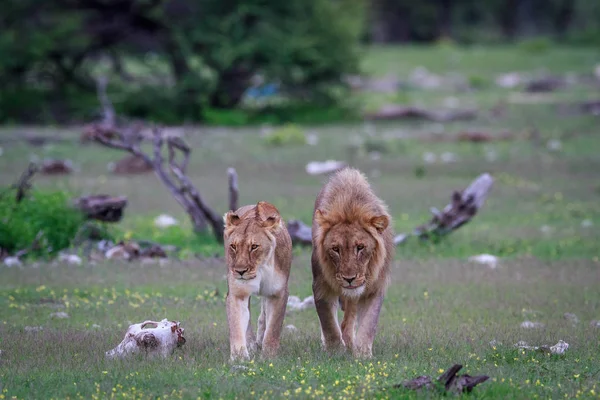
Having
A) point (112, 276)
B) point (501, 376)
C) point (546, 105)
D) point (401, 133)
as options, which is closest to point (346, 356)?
point (501, 376)

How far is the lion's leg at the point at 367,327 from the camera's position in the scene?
9508 millimetres

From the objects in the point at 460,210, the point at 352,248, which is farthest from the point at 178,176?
the point at 352,248

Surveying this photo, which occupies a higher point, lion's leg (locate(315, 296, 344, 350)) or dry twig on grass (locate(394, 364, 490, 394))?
dry twig on grass (locate(394, 364, 490, 394))

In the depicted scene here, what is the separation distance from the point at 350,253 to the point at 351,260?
0.21ft

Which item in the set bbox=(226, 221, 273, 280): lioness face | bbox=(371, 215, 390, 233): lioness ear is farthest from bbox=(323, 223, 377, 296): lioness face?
bbox=(226, 221, 273, 280): lioness face

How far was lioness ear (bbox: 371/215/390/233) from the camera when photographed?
9.45 meters

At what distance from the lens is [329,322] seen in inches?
382

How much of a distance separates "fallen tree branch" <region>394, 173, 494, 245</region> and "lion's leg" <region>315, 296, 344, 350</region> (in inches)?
265

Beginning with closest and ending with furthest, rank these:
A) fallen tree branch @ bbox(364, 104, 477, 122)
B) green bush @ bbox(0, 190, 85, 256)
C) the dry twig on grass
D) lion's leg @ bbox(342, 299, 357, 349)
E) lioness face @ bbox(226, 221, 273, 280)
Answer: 1. the dry twig on grass
2. lioness face @ bbox(226, 221, 273, 280)
3. lion's leg @ bbox(342, 299, 357, 349)
4. green bush @ bbox(0, 190, 85, 256)
5. fallen tree branch @ bbox(364, 104, 477, 122)

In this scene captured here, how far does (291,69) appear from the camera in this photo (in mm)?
35719

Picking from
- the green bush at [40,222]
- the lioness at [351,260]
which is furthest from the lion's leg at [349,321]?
the green bush at [40,222]

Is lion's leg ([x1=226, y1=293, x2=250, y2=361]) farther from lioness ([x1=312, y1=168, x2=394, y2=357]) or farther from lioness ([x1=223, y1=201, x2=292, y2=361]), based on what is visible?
lioness ([x1=312, y1=168, x2=394, y2=357])

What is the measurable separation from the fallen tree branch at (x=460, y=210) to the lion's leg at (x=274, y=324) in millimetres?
7166

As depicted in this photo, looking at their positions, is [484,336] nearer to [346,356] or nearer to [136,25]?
[346,356]
